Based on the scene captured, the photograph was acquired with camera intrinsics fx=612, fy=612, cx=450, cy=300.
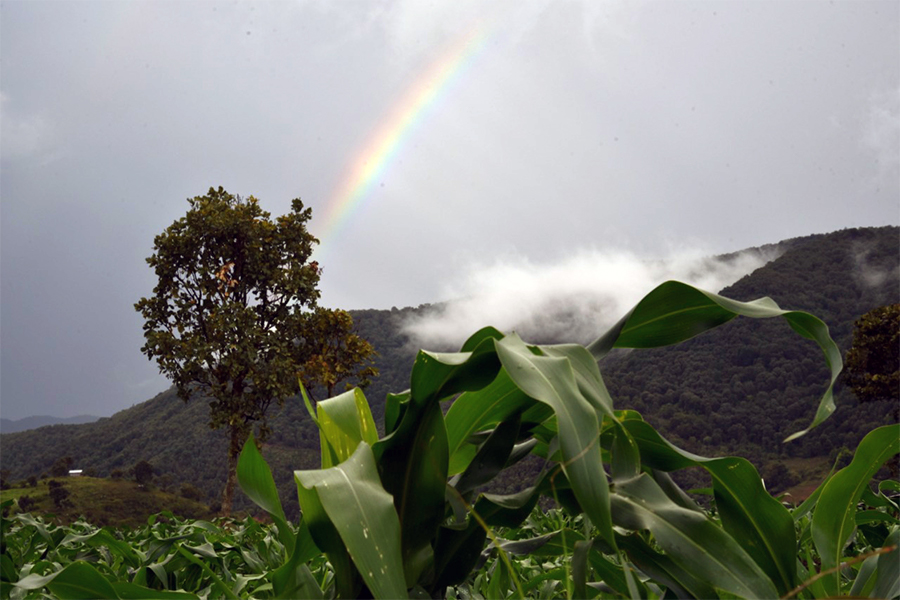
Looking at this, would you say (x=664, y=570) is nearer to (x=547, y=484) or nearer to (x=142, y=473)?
(x=547, y=484)

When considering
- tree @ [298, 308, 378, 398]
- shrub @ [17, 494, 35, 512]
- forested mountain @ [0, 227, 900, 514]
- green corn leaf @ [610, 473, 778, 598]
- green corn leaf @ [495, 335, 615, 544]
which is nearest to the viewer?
green corn leaf @ [495, 335, 615, 544]

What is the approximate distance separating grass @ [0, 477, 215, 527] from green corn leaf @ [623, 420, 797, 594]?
45.4 ft

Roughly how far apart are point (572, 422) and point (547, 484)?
0.20 meters

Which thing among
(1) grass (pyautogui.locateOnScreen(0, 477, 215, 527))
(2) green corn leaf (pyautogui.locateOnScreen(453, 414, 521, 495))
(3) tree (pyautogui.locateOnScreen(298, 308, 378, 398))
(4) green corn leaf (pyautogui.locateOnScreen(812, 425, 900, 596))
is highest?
(3) tree (pyautogui.locateOnScreen(298, 308, 378, 398))

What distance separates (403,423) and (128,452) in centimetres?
3578

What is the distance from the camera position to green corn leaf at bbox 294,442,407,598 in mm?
487

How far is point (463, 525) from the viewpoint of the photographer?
636 millimetres

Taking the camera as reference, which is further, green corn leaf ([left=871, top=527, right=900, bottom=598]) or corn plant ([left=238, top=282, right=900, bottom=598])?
green corn leaf ([left=871, top=527, right=900, bottom=598])

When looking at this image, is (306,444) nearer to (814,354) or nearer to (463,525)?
(814,354)

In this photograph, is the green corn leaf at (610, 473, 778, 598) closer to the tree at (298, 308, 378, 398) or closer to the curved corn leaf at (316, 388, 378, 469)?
the curved corn leaf at (316, 388, 378, 469)

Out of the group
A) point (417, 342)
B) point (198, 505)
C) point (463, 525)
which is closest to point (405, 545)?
point (463, 525)

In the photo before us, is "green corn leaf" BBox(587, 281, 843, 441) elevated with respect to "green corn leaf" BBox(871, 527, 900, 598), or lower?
elevated

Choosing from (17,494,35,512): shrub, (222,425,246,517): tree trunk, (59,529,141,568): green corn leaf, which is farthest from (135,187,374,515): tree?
(59,529,141,568): green corn leaf

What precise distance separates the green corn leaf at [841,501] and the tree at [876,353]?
20.2 meters
